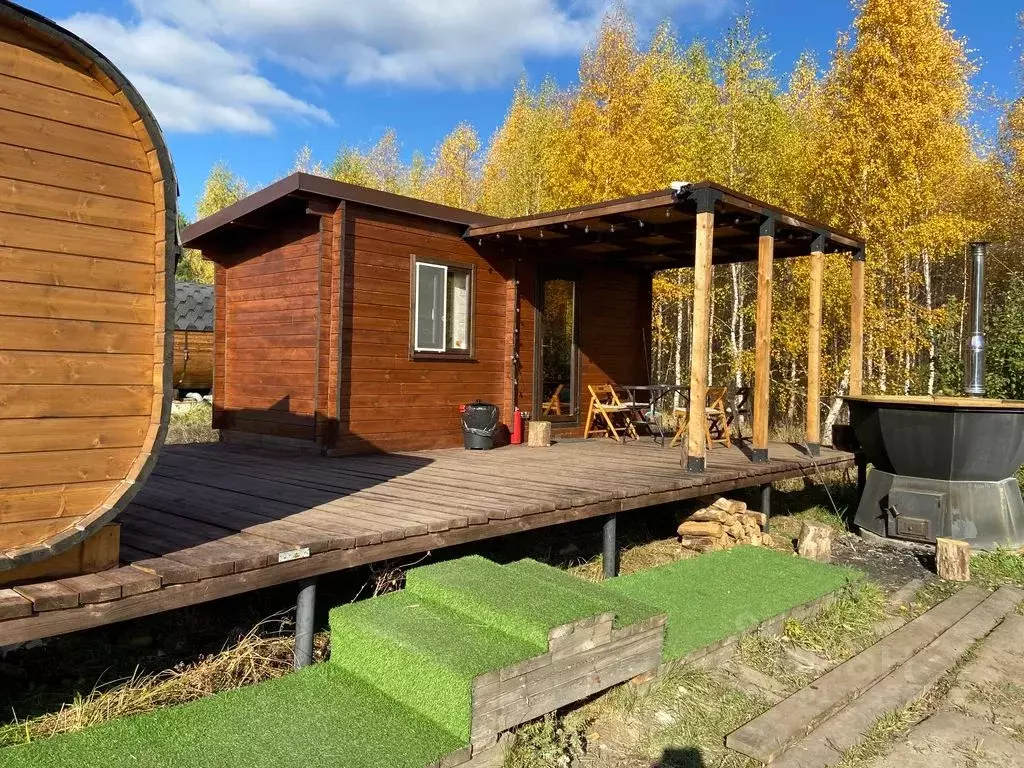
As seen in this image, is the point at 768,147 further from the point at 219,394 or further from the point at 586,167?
the point at 219,394

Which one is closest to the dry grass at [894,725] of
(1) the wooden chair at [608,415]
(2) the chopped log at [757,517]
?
(2) the chopped log at [757,517]

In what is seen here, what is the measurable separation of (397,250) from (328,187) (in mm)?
994

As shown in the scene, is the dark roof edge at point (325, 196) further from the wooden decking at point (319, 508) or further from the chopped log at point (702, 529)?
the chopped log at point (702, 529)

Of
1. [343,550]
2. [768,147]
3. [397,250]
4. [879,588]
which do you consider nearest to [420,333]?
[397,250]

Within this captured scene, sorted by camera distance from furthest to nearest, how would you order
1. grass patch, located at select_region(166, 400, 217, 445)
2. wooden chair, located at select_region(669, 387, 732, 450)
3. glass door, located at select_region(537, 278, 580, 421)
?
grass patch, located at select_region(166, 400, 217, 445) → glass door, located at select_region(537, 278, 580, 421) → wooden chair, located at select_region(669, 387, 732, 450)

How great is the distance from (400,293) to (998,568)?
5.90 meters

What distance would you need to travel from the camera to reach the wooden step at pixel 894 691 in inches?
116

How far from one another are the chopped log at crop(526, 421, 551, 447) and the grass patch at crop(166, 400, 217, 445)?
3864 mm

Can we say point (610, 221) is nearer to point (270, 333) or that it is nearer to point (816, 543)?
point (816, 543)

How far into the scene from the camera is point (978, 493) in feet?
20.4

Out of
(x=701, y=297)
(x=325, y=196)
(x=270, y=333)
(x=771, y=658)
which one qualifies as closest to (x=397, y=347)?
(x=270, y=333)

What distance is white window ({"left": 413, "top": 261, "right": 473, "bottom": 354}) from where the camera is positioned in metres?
7.48

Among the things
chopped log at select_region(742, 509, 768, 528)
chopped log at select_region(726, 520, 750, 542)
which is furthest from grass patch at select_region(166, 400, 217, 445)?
chopped log at select_region(742, 509, 768, 528)

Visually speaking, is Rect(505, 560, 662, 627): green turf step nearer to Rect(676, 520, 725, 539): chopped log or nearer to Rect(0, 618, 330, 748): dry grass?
Rect(0, 618, 330, 748): dry grass
